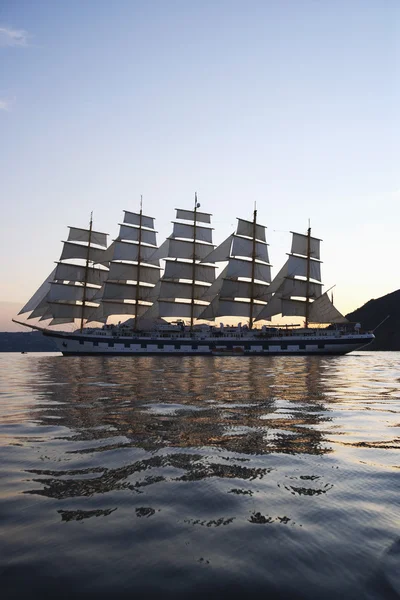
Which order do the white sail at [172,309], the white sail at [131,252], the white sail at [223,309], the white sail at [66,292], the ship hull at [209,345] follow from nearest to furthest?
the ship hull at [209,345], the white sail at [223,309], the white sail at [66,292], the white sail at [172,309], the white sail at [131,252]

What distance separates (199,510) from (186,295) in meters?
79.0

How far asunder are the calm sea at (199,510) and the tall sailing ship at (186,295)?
6647 centimetres

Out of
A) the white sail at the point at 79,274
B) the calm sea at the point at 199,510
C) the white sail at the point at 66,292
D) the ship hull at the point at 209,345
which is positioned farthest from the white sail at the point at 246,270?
the calm sea at the point at 199,510

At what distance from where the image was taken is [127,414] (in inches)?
413

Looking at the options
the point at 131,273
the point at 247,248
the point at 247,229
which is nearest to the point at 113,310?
the point at 131,273

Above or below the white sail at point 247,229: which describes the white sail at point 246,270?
below

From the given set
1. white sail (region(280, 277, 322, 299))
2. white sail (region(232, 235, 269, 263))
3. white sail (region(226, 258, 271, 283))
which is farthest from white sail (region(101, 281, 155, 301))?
white sail (region(280, 277, 322, 299))

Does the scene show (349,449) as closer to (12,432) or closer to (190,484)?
(190,484)

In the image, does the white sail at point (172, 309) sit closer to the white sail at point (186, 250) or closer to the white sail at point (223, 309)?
the white sail at point (223, 309)

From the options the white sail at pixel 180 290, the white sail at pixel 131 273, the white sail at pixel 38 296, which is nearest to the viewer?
the white sail at pixel 38 296

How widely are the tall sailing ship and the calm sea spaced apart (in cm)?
6647

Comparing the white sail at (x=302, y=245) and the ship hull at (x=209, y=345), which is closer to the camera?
the ship hull at (x=209, y=345)

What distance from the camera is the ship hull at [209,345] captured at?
72688 millimetres

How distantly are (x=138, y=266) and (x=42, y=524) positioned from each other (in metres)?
82.0
